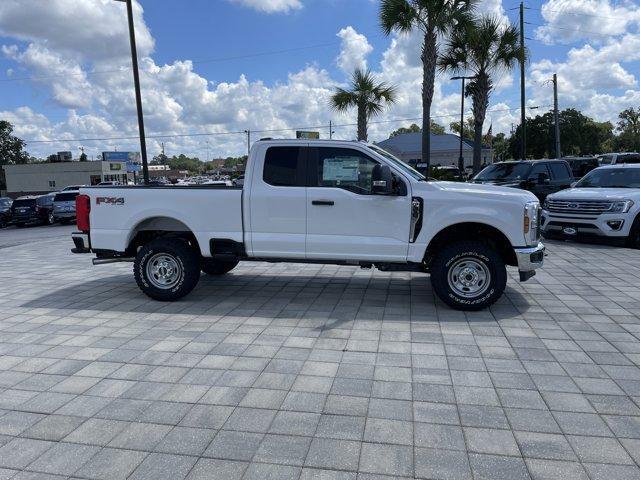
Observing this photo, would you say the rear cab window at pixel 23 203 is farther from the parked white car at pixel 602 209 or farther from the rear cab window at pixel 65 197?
the parked white car at pixel 602 209

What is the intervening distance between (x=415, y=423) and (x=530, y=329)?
256 cm

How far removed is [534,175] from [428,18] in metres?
8.33

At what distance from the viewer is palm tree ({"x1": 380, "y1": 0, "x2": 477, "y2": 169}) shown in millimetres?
18656

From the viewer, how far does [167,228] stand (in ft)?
22.4

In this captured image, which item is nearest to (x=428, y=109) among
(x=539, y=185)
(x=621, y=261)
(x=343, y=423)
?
(x=539, y=185)

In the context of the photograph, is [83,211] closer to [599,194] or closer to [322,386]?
[322,386]

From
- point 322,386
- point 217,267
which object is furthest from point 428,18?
point 322,386

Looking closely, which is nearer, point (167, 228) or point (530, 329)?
point (530, 329)

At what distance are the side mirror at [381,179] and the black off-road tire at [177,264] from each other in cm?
263

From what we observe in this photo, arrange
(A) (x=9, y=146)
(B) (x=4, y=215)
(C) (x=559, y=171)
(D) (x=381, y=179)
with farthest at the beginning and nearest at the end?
(A) (x=9, y=146), (B) (x=4, y=215), (C) (x=559, y=171), (D) (x=381, y=179)

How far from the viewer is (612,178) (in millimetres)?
11984

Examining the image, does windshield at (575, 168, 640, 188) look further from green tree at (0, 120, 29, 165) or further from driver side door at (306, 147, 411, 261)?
green tree at (0, 120, 29, 165)

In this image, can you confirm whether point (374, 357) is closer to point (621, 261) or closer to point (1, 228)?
point (621, 261)

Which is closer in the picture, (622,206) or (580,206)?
(622,206)
